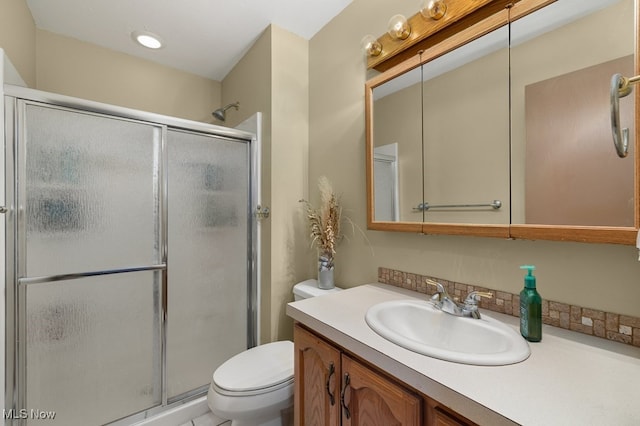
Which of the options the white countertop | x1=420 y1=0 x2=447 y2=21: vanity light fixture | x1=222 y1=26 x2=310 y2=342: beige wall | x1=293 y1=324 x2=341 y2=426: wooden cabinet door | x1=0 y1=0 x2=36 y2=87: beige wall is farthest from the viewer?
x1=222 y1=26 x2=310 y2=342: beige wall

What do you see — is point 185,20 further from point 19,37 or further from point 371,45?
point 371,45

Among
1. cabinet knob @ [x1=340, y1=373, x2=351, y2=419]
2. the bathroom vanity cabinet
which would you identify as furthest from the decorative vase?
cabinet knob @ [x1=340, y1=373, x2=351, y2=419]

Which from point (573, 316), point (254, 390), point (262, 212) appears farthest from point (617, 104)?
point (262, 212)

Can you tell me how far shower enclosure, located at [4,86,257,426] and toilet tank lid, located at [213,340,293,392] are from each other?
0.44 meters

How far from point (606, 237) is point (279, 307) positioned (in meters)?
1.59

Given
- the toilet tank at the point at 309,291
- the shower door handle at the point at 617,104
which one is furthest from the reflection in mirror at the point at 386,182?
the shower door handle at the point at 617,104

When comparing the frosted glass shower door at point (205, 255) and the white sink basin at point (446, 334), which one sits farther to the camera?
the frosted glass shower door at point (205, 255)

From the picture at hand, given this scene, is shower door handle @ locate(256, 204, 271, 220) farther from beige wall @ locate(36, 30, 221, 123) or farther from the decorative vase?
beige wall @ locate(36, 30, 221, 123)

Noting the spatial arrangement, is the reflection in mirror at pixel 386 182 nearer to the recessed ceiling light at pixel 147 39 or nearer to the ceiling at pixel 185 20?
the ceiling at pixel 185 20

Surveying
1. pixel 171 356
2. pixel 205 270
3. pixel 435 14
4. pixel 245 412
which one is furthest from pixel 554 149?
pixel 171 356

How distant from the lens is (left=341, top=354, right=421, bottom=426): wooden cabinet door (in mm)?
667

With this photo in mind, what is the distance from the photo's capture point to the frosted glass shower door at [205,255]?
1625 mm

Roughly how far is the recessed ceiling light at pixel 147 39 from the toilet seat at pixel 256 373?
85.4 inches

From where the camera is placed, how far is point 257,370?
1.33 m
